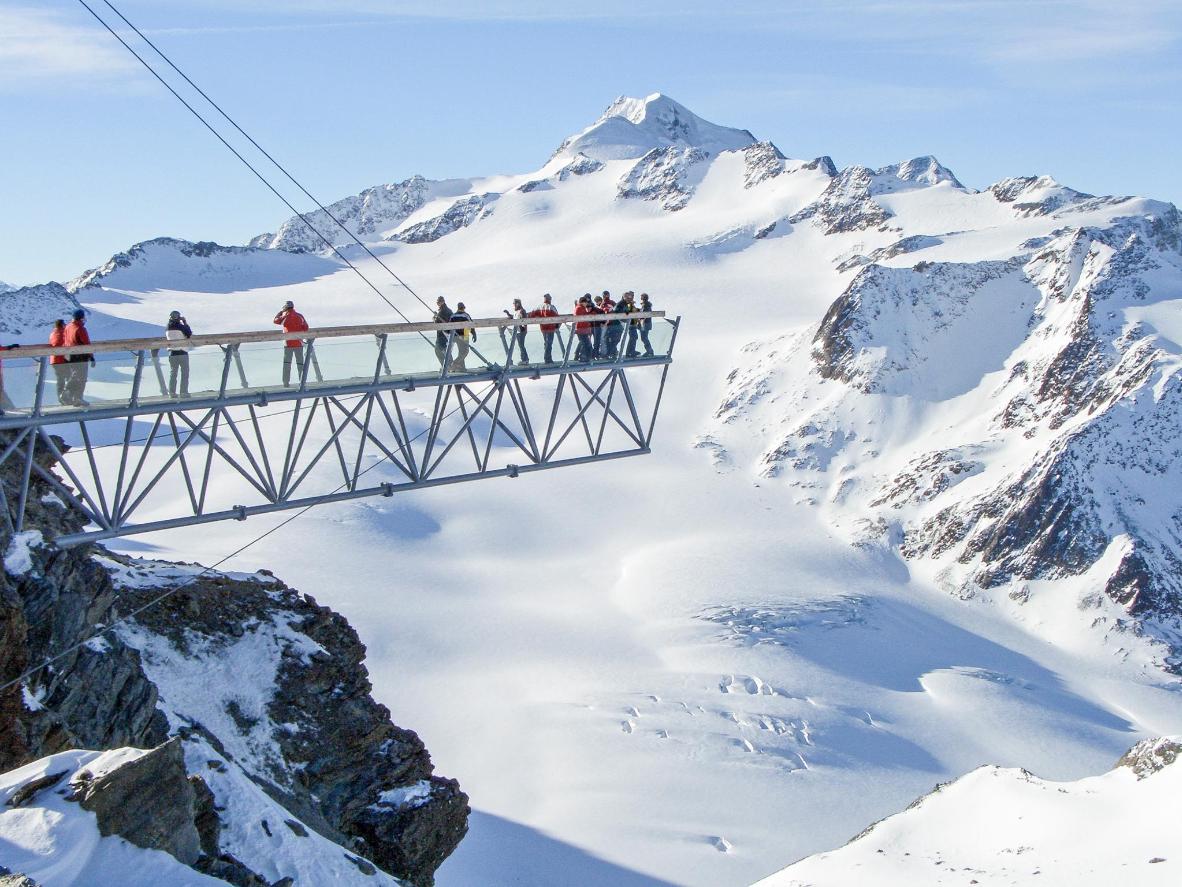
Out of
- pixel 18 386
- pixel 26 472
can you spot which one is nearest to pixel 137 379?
pixel 18 386

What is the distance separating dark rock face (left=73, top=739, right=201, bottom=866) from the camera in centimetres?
1309

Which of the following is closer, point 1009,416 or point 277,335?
point 277,335

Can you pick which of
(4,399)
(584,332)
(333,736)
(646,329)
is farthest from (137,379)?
(333,736)

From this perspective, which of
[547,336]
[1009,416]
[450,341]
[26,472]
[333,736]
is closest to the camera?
[26,472]

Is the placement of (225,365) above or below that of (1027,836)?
above

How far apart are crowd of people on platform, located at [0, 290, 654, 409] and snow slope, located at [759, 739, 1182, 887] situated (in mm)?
14197

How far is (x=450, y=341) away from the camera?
2098 cm

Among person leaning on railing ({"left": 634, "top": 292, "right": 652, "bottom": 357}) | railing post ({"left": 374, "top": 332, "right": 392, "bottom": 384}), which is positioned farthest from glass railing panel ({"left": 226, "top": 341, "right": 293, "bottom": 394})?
person leaning on railing ({"left": 634, "top": 292, "right": 652, "bottom": 357})

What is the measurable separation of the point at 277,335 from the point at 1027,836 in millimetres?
21557

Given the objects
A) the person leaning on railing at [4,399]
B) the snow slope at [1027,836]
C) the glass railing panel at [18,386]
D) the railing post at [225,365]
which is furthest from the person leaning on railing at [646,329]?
the snow slope at [1027,836]

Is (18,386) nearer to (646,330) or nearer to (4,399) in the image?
(4,399)

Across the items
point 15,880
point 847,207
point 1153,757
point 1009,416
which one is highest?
point 847,207

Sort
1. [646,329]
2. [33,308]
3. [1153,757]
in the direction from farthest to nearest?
1. [33,308]
2. [1153,757]
3. [646,329]

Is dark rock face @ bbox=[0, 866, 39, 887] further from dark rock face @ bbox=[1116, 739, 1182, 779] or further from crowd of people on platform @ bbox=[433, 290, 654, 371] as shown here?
dark rock face @ bbox=[1116, 739, 1182, 779]
